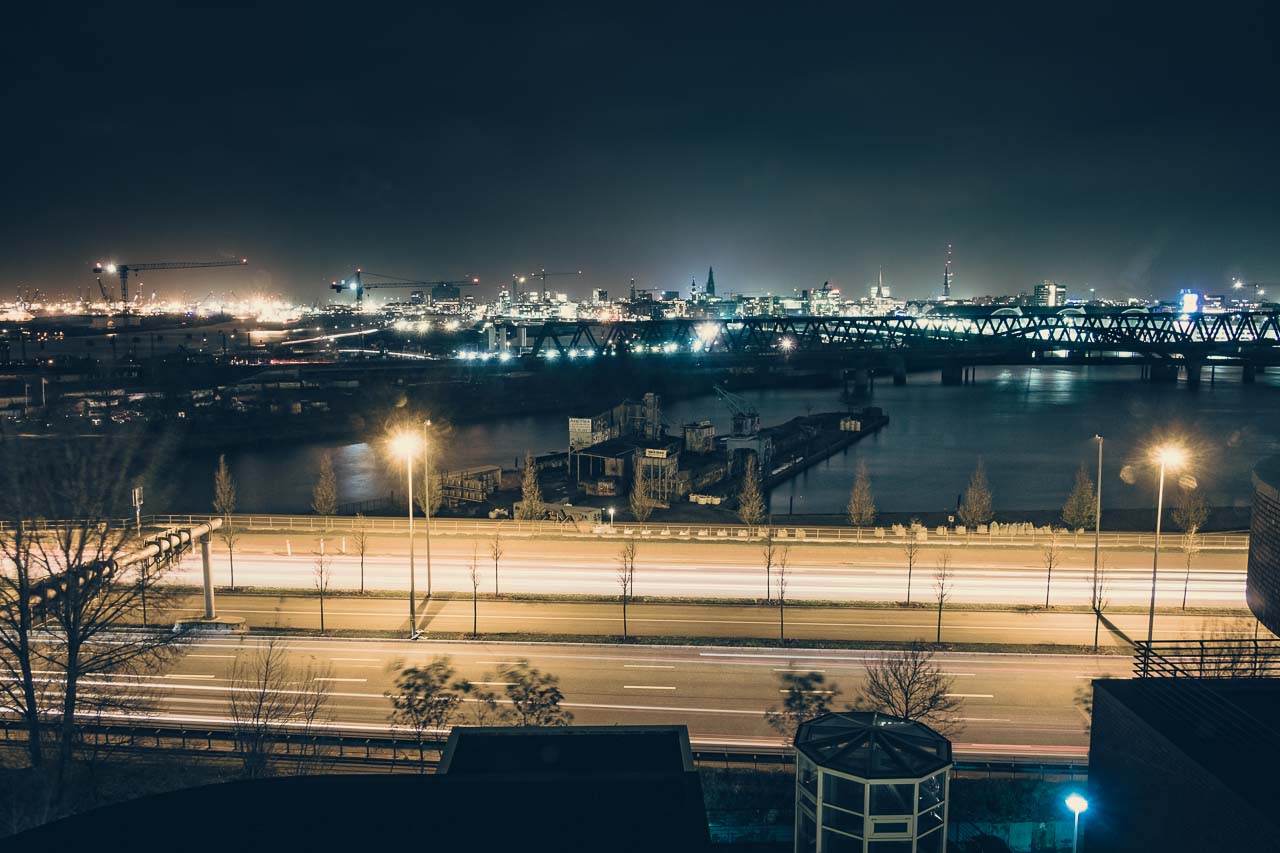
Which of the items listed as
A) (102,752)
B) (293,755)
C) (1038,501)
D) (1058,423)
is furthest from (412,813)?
(1058,423)

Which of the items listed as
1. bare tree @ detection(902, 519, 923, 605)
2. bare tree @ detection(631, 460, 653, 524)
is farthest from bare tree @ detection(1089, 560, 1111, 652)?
bare tree @ detection(631, 460, 653, 524)

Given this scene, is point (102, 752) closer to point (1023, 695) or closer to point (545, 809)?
point (545, 809)

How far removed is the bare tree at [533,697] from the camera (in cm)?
655

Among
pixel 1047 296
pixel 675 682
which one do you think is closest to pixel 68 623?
pixel 675 682

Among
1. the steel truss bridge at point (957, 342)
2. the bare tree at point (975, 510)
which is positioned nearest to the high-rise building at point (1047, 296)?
the steel truss bridge at point (957, 342)

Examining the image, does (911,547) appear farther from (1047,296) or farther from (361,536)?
(1047,296)

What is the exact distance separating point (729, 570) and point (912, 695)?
4162 mm

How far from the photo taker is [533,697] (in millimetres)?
6902

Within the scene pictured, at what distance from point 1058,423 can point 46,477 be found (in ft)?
105

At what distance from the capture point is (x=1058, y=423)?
105ft

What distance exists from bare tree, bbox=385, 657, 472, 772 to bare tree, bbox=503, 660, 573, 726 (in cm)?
41

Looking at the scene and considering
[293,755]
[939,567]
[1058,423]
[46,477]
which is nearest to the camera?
[293,755]

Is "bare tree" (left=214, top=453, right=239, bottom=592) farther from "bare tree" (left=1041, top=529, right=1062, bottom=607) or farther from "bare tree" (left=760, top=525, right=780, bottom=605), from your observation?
"bare tree" (left=1041, top=529, right=1062, bottom=607)

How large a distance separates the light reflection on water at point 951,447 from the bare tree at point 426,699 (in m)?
11.7
